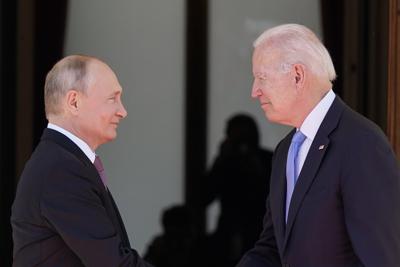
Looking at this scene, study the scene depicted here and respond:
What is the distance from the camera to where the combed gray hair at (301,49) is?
297 centimetres

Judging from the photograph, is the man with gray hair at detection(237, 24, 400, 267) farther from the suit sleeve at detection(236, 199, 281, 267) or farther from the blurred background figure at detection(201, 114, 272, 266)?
the blurred background figure at detection(201, 114, 272, 266)

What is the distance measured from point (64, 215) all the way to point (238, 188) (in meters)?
1.88

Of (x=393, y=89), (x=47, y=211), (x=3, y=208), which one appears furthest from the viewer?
(x=3, y=208)

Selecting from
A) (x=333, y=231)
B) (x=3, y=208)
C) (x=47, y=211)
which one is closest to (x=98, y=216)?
(x=47, y=211)

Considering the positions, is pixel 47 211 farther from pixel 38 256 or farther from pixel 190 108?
pixel 190 108

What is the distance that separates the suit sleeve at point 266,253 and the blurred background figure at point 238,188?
1.24m

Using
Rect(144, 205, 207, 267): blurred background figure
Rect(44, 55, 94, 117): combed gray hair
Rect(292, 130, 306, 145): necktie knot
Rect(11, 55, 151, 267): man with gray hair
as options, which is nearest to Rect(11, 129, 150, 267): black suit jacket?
Rect(11, 55, 151, 267): man with gray hair

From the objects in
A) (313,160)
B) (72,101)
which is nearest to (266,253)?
(313,160)

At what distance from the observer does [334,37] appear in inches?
179

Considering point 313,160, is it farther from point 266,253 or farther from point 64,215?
point 64,215

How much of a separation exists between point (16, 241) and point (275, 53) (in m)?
Result: 0.97

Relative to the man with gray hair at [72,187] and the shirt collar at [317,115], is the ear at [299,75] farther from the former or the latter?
the man with gray hair at [72,187]

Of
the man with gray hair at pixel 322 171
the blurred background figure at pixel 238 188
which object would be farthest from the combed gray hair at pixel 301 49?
A: the blurred background figure at pixel 238 188

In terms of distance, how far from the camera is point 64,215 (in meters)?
2.88
